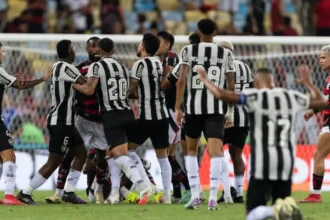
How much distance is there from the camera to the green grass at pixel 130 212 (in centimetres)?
1348

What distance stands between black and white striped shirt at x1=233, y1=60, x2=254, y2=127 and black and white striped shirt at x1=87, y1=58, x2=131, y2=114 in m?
1.75

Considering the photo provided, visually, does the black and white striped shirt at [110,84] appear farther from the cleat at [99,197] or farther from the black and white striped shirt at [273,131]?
the black and white striped shirt at [273,131]

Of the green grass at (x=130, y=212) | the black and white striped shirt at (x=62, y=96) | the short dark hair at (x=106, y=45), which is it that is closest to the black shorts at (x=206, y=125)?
the green grass at (x=130, y=212)

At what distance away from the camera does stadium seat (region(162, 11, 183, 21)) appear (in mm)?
28406

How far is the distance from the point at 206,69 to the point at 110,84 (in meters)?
1.65

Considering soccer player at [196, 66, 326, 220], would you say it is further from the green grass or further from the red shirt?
the red shirt

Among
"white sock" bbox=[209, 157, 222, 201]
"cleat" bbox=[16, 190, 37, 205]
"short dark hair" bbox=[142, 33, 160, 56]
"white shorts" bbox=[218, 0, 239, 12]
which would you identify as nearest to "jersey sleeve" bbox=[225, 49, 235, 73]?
"white sock" bbox=[209, 157, 222, 201]

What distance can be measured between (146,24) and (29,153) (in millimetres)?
7409

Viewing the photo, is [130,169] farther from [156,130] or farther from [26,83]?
[26,83]

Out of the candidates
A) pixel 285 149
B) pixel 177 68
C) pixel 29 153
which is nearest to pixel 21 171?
pixel 29 153

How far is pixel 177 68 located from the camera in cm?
1489

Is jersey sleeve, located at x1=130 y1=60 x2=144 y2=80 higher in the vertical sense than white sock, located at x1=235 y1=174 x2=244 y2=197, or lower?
higher

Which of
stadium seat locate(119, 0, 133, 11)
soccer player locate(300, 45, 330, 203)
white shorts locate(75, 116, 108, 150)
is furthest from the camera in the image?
stadium seat locate(119, 0, 133, 11)

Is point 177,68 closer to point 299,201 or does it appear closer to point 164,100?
point 164,100
